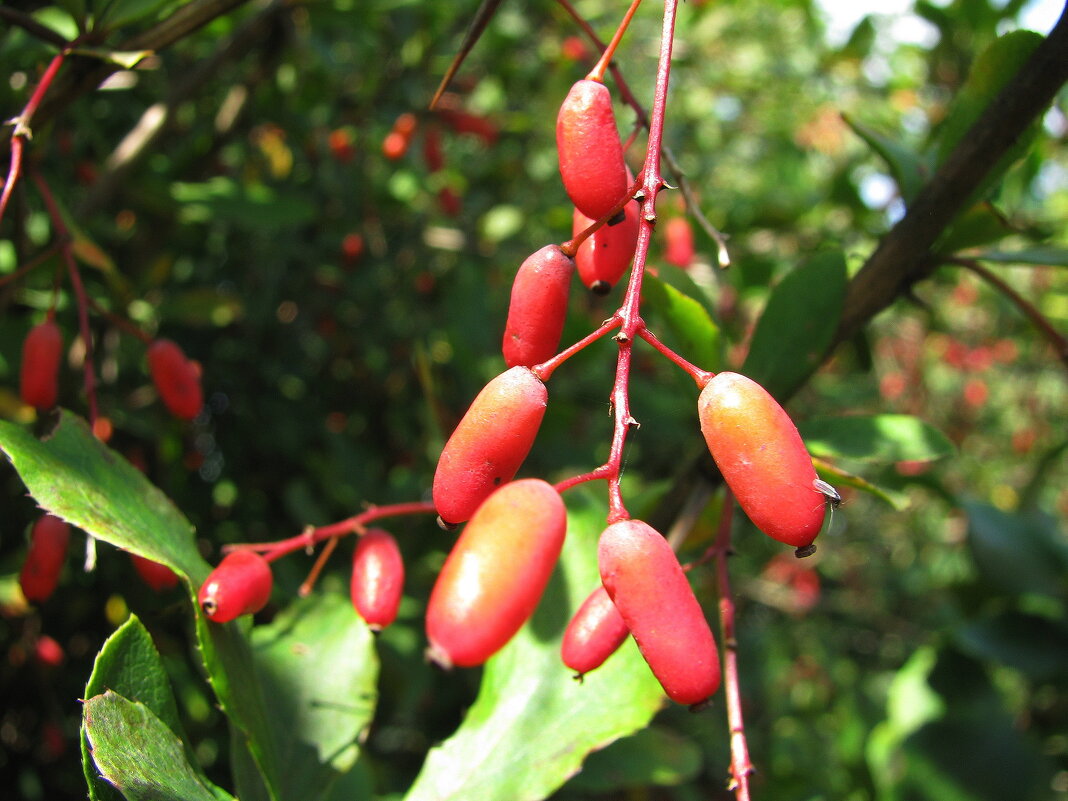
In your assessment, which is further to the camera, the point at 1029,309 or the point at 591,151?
the point at 1029,309

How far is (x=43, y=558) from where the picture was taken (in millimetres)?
858

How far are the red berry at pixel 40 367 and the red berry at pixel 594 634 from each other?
0.64 meters

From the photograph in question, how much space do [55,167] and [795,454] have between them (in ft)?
5.31

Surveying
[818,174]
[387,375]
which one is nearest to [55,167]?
[387,375]

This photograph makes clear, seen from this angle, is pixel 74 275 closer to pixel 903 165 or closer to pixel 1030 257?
pixel 903 165

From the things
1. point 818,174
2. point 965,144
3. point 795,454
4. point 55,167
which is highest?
point 965,144

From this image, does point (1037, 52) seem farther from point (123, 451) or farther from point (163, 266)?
point (123, 451)

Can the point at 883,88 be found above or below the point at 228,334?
above

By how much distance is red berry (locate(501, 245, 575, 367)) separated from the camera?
2.06 feet

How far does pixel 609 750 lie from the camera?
1151mm

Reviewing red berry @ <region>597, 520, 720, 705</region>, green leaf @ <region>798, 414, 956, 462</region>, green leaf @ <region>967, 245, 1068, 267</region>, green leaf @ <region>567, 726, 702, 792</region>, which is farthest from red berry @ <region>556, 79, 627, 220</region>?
green leaf @ <region>567, 726, 702, 792</region>

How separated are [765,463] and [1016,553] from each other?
4.64 feet

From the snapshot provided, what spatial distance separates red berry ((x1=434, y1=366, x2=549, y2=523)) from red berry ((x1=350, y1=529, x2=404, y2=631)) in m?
0.24

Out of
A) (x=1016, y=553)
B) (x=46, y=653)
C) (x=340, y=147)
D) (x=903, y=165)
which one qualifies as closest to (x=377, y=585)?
(x=903, y=165)
